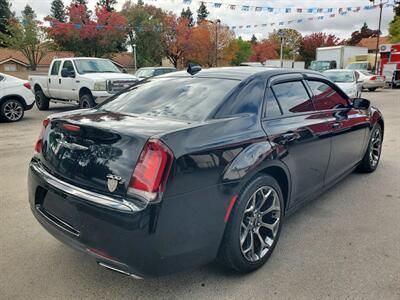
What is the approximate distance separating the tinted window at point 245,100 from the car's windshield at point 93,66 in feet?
30.1

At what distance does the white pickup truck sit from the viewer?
10.2 m

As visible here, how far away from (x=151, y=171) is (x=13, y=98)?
30.6 feet

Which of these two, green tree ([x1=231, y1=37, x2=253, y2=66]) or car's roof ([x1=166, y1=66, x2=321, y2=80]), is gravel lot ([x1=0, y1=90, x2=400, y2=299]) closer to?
car's roof ([x1=166, y1=66, x2=321, y2=80])

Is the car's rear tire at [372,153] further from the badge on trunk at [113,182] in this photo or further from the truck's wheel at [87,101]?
the truck's wheel at [87,101]

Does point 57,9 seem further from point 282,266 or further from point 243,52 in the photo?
point 282,266

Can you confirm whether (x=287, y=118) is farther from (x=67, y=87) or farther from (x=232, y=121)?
(x=67, y=87)

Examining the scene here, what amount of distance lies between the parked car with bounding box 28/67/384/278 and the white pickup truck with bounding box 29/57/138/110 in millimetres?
7079

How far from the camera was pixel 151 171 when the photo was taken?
2088mm

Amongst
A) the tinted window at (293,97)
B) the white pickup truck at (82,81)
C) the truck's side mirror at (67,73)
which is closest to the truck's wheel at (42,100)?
the white pickup truck at (82,81)

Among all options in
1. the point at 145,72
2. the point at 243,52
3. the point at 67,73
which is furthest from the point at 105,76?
the point at 243,52

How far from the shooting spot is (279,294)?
2.45 meters

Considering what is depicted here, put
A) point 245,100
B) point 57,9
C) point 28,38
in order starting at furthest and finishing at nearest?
point 57,9, point 28,38, point 245,100

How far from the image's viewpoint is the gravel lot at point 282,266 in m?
2.48

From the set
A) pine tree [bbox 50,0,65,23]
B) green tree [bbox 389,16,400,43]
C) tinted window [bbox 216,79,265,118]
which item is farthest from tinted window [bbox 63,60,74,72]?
pine tree [bbox 50,0,65,23]
